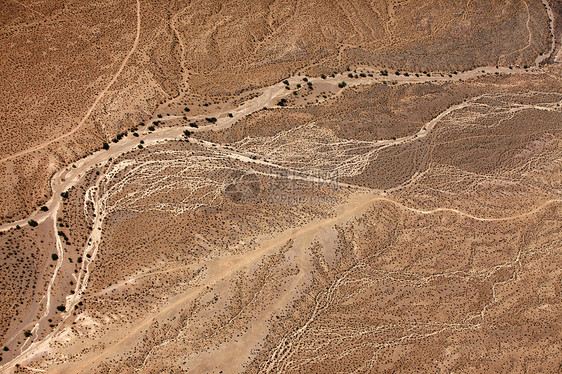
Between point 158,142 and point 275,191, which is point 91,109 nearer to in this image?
point 158,142

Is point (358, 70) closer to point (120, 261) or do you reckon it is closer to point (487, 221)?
point (487, 221)

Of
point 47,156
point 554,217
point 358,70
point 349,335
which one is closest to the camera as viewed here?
point 349,335

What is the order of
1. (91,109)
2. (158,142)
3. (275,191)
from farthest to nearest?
(91,109) → (158,142) → (275,191)

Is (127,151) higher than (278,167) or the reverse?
higher

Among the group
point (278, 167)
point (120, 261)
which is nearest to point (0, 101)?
point (120, 261)

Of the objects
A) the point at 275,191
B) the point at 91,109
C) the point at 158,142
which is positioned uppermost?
the point at 91,109

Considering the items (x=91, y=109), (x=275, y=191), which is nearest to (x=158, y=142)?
(x=91, y=109)

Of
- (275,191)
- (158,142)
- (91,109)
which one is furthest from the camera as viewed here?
(91,109)

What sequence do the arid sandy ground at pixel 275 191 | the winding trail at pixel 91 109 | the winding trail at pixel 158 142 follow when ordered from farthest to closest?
1. the winding trail at pixel 91 109
2. the arid sandy ground at pixel 275 191
3. the winding trail at pixel 158 142
